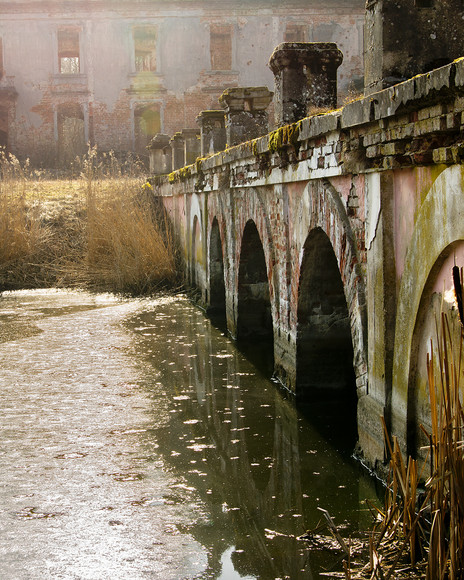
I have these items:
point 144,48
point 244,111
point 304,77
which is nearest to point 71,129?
point 144,48

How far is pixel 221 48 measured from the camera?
27234mm

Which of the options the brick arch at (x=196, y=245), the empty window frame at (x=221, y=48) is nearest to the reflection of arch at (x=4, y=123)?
the empty window frame at (x=221, y=48)

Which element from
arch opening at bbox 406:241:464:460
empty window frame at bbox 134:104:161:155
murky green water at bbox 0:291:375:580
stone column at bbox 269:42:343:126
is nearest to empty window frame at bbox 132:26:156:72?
empty window frame at bbox 134:104:161:155

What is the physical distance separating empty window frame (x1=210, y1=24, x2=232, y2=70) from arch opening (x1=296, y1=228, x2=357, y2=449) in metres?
22.5

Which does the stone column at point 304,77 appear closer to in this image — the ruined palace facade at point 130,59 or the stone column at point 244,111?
the stone column at point 244,111

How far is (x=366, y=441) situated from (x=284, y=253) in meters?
2.29

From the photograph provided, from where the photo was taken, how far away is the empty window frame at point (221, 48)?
27.1m

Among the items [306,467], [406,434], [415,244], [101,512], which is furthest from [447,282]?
[101,512]

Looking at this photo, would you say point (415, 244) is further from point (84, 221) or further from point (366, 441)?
point (84, 221)

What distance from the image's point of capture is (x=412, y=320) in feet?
12.7

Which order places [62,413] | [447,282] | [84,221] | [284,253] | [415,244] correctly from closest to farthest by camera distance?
[447,282]
[415,244]
[62,413]
[284,253]
[84,221]

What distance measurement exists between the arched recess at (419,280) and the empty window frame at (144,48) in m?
25.1

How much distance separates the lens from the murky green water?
3590 mm

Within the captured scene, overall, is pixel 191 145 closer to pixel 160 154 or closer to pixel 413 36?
pixel 160 154
